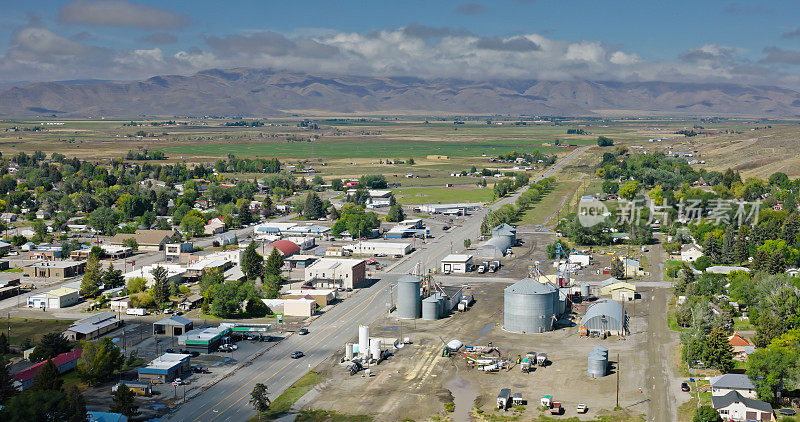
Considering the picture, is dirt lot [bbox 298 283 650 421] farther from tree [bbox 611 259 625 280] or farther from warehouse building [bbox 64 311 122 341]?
warehouse building [bbox 64 311 122 341]

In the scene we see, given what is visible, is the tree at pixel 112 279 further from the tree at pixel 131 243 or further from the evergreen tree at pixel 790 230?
the evergreen tree at pixel 790 230

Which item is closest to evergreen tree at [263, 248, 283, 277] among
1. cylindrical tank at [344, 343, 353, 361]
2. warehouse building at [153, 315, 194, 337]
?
warehouse building at [153, 315, 194, 337]

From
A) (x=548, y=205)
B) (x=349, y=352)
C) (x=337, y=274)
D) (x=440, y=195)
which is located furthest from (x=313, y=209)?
(x=349, y=352)

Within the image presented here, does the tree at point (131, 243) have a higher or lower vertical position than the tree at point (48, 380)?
higher

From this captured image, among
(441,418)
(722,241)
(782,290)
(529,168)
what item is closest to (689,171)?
(529,168)

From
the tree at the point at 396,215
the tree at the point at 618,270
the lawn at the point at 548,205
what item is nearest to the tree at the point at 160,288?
the tree at the point at 618,270

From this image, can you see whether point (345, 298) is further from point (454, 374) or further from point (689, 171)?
point (689, 171)
